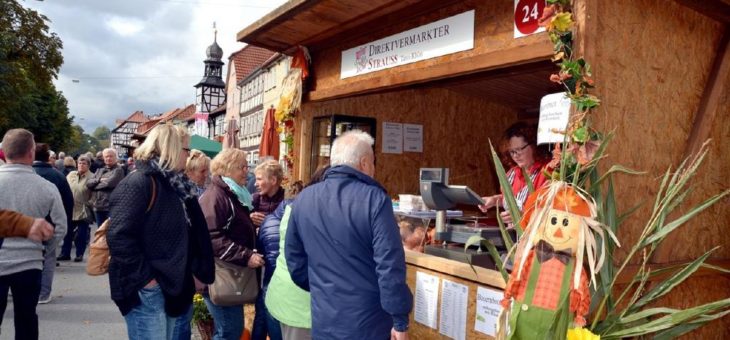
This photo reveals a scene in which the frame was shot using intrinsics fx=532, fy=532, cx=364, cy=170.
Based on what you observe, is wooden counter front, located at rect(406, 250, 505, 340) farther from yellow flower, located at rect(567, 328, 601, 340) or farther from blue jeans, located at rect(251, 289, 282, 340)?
blue jeans, located at rect(251, 289, 282, 340)

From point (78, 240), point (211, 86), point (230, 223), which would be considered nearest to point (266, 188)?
point (230, 223)

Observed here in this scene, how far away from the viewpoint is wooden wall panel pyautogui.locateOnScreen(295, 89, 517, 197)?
6656 mm

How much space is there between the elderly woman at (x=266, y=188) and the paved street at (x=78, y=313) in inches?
83.0

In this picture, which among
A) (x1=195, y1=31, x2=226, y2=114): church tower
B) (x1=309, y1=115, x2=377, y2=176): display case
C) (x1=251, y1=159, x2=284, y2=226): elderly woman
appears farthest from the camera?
(x1=195, y1=31, x2=226, y2=114): church tower

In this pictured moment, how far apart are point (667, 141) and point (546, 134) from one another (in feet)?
3.13

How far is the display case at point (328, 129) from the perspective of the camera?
251 inches

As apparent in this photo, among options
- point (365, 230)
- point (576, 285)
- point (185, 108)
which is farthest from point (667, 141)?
point (185, 108)

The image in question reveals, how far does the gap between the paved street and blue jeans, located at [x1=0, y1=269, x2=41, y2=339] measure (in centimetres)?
157

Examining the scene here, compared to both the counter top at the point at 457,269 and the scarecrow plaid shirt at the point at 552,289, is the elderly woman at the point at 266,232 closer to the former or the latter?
the counter top at the point at 457,269

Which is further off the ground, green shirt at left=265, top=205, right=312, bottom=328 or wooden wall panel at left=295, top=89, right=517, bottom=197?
wooden wall panel at left=295, top=89, right=517, bottom=197

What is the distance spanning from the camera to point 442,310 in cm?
350

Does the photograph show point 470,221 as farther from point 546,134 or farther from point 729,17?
point 729,17

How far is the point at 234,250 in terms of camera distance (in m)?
3.79

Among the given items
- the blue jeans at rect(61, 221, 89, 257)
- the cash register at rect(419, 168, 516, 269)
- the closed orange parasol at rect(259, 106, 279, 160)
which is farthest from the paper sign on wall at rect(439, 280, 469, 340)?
the blue jeans at rect(61, 221, 89, 257)
